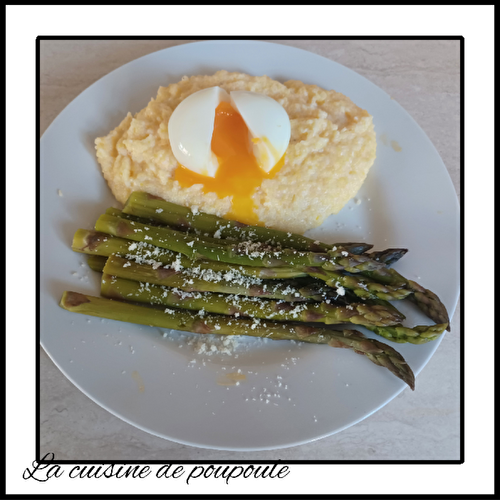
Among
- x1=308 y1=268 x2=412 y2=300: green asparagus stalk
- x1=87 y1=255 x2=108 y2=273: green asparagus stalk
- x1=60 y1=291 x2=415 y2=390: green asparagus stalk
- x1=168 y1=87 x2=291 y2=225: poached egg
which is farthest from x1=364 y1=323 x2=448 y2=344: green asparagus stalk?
x1=87 y1=255 x2=108 y2=273: green asparagus stalk

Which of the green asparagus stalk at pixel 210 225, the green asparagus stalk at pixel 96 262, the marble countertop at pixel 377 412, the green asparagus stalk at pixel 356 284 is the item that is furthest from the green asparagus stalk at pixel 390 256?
the green asparagus stalk at pixel 96 262

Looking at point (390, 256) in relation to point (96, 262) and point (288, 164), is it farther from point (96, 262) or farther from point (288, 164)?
point (96, 262)

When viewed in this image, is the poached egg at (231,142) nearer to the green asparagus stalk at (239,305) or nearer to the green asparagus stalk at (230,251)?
the green asparagus stalk at (230,251)

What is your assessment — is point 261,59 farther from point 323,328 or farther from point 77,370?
point 77,370

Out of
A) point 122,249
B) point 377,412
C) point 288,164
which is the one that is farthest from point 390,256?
point 122,249

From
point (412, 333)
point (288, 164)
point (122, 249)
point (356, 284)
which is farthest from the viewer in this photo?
point (288, 164)

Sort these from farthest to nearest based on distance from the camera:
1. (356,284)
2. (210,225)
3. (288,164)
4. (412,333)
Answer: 1. (288,164)
2. (210,225)
3. (356,284)
4. (412,333)

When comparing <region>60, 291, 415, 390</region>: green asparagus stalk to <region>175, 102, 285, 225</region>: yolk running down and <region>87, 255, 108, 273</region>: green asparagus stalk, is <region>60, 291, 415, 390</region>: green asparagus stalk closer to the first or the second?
<region>87, 255, 108, 273</region>: green asparagus stalk

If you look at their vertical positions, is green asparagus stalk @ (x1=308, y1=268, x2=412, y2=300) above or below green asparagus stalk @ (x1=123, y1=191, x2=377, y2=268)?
below
